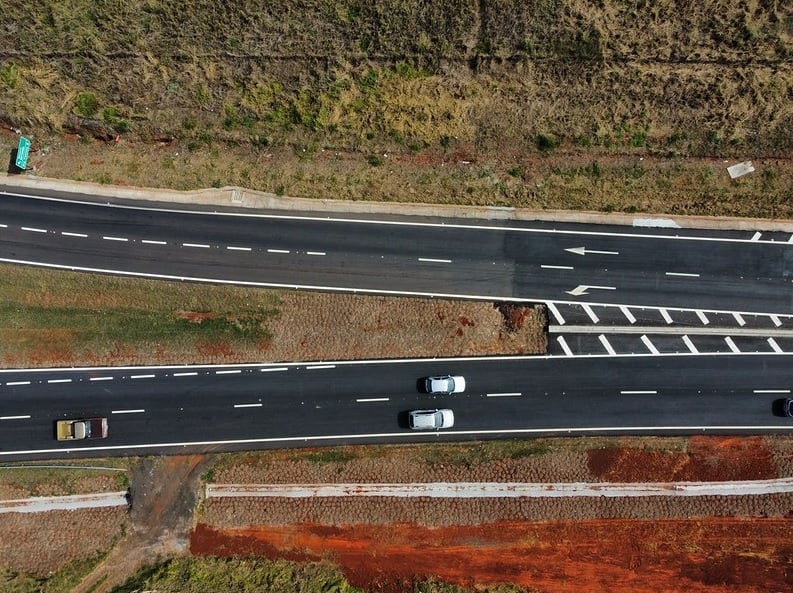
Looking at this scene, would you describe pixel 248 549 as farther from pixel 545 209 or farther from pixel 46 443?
pixel 545 209

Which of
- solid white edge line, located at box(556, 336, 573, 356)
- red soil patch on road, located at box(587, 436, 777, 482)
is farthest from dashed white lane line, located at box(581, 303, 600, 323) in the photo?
red soil patch on road, located at box(587, 436, 777, 482)

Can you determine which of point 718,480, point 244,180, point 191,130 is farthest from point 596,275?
point 191,130

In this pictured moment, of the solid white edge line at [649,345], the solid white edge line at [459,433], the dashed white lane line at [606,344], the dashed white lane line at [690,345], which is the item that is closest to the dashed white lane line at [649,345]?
the solid white edge line at [649,345]

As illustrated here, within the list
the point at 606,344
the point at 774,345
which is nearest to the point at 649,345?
the point at 606,344

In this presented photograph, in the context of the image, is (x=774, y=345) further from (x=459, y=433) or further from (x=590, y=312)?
(x=459, y=433)

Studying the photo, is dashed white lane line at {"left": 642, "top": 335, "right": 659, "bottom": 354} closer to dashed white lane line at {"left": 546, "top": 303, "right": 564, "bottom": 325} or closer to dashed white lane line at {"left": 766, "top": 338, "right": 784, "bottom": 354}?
dashed white lane line at {"left": 546, "top": 303, "right": 564, "bottom": 325}
